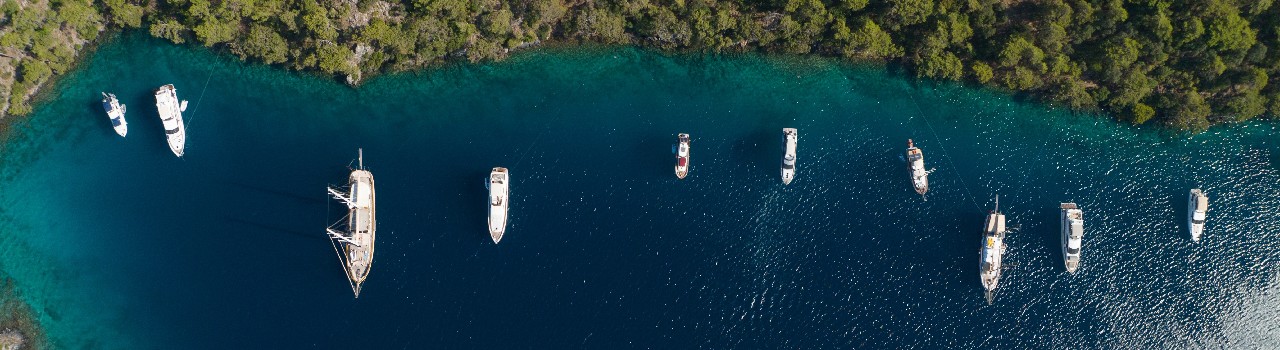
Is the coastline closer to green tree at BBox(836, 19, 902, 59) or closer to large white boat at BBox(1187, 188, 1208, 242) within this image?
green tree at BBox(836, 19, 902, 59)

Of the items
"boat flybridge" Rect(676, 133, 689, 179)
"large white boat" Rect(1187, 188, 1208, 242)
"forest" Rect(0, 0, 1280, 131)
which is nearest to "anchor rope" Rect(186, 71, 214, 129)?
"forest" Rect(0, 0, 1280, 131)

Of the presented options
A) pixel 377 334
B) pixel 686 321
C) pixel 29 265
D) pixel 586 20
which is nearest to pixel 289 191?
pixel 377 334

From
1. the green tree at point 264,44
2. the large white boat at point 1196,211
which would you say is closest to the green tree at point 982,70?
the large white boat at point 1196,211

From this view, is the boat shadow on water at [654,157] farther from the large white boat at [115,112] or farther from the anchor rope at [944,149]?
the large white boat at [115,112]

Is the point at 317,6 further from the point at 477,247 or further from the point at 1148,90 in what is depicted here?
the point at 1148,90

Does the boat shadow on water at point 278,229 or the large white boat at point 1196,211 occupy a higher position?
the large white boat at point 1196,211

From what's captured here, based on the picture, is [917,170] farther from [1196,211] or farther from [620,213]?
[620,213]
